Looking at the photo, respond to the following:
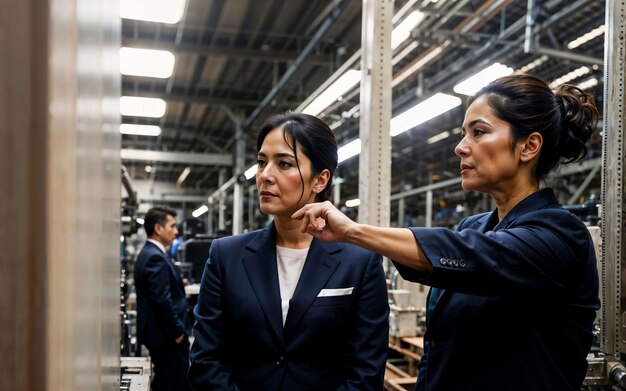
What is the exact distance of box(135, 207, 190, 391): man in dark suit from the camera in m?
4.39

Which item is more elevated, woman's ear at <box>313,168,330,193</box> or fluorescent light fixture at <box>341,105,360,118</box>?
fluorescent light fixture at <box>341,105,360,118</box>

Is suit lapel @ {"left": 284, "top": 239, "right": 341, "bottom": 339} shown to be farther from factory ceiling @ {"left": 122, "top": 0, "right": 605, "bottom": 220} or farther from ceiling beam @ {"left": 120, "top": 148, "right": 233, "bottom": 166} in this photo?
ceiling beam @ {"left": 120, "top": 148, "right": 233, "bottom": 166}

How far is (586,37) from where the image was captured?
5926 mm

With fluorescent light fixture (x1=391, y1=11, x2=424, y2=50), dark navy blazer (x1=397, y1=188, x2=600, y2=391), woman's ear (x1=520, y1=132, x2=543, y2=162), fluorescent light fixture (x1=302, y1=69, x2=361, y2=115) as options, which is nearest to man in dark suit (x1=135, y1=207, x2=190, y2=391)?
fluorescent light fixture (x1=302, y1=69, x2=361, y2=115)

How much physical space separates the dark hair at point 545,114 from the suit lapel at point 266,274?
77 cm

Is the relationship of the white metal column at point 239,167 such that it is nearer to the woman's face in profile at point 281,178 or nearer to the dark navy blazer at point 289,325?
the woman's face in profile at point 281,178

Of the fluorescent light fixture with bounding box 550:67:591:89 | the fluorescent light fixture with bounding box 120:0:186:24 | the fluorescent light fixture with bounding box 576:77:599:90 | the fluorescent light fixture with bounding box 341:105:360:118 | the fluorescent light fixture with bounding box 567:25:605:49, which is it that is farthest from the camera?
the fluorescent light fixture with bounding box 341:105:360:118

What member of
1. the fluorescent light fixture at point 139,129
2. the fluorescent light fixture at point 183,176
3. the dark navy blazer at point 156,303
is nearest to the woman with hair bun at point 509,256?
the dark navy blazer at point 156,303

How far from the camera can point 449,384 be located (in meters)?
1.33

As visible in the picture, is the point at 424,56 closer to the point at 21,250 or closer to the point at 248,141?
the point at 21,250

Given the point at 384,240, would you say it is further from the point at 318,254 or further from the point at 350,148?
the point at 350,148

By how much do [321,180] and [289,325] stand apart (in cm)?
50

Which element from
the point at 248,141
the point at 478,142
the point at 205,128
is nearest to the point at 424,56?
the point at 478,142

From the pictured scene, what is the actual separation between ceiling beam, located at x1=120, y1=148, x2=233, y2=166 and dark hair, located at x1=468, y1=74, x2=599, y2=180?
11365mm
